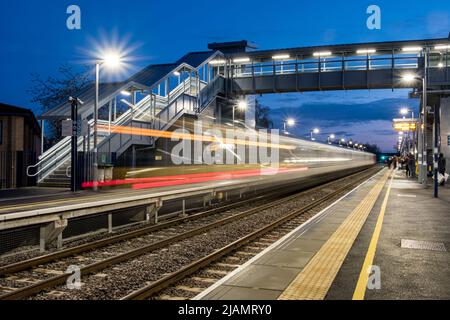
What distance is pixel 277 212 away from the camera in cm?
1677

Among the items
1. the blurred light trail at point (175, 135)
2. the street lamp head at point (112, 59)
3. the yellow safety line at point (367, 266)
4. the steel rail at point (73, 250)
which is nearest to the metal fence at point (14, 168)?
the blurred light trail at point (175, 135)

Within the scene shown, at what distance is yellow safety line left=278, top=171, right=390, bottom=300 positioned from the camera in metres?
6.16

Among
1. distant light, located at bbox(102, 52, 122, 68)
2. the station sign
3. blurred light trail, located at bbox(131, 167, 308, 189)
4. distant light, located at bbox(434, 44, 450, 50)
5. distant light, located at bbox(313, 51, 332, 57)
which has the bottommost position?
blurred light trail, located at bbox(131, 167, 308, 189)

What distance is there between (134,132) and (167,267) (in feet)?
54.5

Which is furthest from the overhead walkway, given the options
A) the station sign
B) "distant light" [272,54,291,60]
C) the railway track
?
the railway track

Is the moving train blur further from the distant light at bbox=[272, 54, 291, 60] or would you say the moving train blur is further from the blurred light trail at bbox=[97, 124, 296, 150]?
the distant light at bbox=[272, 54, 291, 60]

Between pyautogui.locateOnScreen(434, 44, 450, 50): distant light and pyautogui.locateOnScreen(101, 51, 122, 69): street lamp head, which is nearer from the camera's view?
pyautogui.locateOnScreen(101, 51, 122, 69): street lamp head

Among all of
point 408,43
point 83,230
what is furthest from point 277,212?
point 408,43

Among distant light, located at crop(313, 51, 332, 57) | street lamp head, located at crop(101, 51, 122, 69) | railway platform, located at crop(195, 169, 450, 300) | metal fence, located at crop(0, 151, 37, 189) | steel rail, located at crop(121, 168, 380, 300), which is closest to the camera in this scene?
railway platform, located at crop(195, 169, 450, 300)

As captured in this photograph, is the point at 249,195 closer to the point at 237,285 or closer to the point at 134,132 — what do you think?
the point at 134,132

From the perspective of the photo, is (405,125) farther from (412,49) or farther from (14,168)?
(14,168)

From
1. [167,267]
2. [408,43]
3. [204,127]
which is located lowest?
[167,267]

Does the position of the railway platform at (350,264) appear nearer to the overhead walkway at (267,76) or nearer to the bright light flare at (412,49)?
the overhead walkway at (267,76)

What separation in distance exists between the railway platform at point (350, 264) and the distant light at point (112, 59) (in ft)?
43.2
